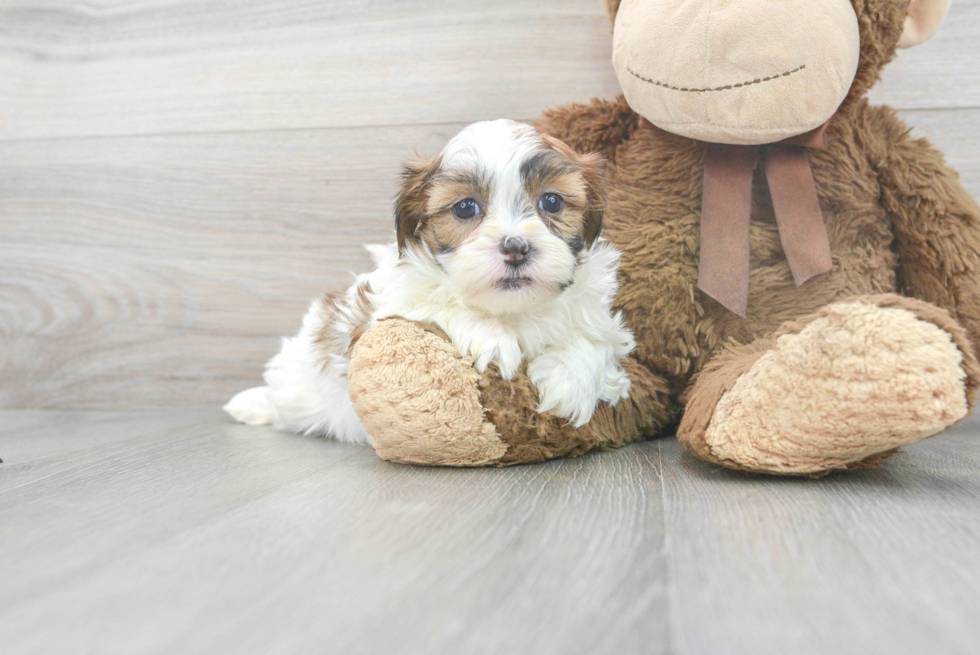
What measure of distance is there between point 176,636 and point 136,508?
400mm

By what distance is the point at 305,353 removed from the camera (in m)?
1.38

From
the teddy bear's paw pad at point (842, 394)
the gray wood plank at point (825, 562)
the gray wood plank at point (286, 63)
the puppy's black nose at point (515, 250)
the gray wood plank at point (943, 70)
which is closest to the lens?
the gray wood plank at point (825, 562)

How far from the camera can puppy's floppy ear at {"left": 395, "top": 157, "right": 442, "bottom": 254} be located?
3.60 feet

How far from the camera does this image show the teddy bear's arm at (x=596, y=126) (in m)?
1.36

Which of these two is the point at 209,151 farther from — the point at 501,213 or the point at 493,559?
the point at 493,559

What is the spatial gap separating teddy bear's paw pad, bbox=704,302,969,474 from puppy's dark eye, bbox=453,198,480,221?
1.40 ft

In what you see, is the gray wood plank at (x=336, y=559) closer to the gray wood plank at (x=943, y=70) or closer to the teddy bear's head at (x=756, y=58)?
the teddy bear's head at (x=756, y=58)

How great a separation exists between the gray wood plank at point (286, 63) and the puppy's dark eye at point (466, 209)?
663 millimetres

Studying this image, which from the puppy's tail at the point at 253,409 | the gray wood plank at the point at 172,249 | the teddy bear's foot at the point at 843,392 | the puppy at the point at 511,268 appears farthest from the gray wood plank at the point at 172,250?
the teddy bear's foot at the point at 843,392

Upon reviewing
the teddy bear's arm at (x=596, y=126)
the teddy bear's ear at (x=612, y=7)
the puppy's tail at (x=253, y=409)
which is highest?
the teddy bear's ear at (x=612, y=7)

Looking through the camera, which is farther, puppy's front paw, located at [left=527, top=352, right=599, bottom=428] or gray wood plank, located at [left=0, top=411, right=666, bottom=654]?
puppy's front paw, located at [left=527, top=352, right=599, bottom=428]

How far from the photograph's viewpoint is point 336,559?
2.31 ft

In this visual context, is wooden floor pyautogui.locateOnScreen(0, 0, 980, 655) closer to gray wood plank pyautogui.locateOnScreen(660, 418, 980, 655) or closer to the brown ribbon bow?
gray wood plank pyautogui.locateOnScreen(660, 418, 980, 655)

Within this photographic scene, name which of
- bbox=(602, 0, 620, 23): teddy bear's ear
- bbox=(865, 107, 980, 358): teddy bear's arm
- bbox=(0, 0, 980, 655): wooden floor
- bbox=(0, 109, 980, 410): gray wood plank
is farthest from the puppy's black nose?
bbox=(0, 109, 980, 410): gray wood plank
